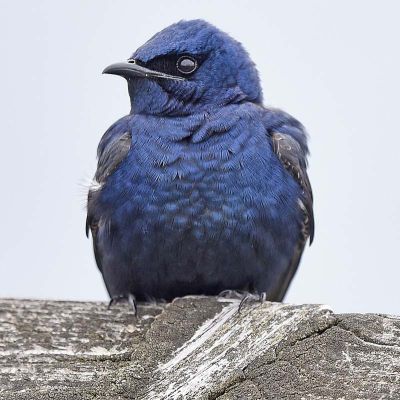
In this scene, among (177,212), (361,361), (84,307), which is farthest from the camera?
(177,212)

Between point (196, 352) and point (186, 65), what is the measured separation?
240cm

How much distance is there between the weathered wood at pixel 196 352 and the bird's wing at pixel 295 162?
1470 millimetres

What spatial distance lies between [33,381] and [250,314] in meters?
0.72

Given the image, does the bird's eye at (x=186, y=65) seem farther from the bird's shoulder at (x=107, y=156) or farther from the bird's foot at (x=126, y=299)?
the bird's foot at (x=126, y=299)

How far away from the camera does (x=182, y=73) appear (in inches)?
193

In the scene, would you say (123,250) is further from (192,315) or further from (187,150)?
(192,315)

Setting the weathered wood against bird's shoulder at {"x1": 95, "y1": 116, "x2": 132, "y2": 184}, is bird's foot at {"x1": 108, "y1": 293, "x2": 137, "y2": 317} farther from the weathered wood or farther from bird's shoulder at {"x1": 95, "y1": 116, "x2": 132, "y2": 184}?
bird's shoulder at {"x1": 95, "y1": 116, "x2": 132, "y2": 184}

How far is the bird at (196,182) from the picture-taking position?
4438 mm

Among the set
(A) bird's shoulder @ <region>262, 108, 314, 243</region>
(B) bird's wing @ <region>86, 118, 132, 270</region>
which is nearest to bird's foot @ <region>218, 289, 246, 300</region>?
(A) bird's shoulder @ <region>262, 108, 314, 243</region>

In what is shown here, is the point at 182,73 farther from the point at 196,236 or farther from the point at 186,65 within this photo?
the point at 196,236

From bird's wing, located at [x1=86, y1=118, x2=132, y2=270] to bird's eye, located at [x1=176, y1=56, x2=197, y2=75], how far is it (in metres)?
0.39

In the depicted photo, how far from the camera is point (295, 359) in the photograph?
7.99 feet

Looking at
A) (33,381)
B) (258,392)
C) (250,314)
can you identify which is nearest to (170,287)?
(250,314)

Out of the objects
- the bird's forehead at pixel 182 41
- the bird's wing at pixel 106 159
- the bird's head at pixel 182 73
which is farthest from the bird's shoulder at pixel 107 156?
the bird's forehead at pixel 182 41
